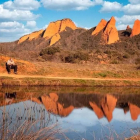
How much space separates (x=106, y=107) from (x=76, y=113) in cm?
287

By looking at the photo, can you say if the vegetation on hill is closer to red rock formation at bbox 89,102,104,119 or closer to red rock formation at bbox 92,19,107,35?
red rock formation at bbox 92,19,107,35

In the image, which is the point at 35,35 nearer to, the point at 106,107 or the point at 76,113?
the point at 106,107

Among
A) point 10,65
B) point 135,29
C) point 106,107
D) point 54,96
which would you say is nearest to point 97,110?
point 106,107

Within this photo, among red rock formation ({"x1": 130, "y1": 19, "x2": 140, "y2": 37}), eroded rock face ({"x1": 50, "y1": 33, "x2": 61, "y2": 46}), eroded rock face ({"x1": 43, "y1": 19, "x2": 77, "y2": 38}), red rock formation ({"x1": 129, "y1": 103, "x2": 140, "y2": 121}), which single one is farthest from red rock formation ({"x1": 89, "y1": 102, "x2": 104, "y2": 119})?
eroded rock face ({"x1": 43, "y1": 19, "x2": 77, "y2": 38})

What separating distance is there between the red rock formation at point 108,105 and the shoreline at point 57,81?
532 centimetres

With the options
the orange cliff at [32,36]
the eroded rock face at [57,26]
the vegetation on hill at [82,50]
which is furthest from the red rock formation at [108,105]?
the orange cliff at [32,36]

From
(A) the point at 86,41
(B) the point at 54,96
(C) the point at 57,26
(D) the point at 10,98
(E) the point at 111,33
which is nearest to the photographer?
(D) the point at 10,98

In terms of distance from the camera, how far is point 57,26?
105 meters

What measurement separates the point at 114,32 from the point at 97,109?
230 feet

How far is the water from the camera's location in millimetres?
9492

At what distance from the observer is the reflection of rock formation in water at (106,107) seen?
14.1 meters

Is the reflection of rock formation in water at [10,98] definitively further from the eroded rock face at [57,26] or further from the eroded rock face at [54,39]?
the eroded rock face at [57,26]

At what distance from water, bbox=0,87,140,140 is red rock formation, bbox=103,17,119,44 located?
6093 centimetres

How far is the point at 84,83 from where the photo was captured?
24.9 m
